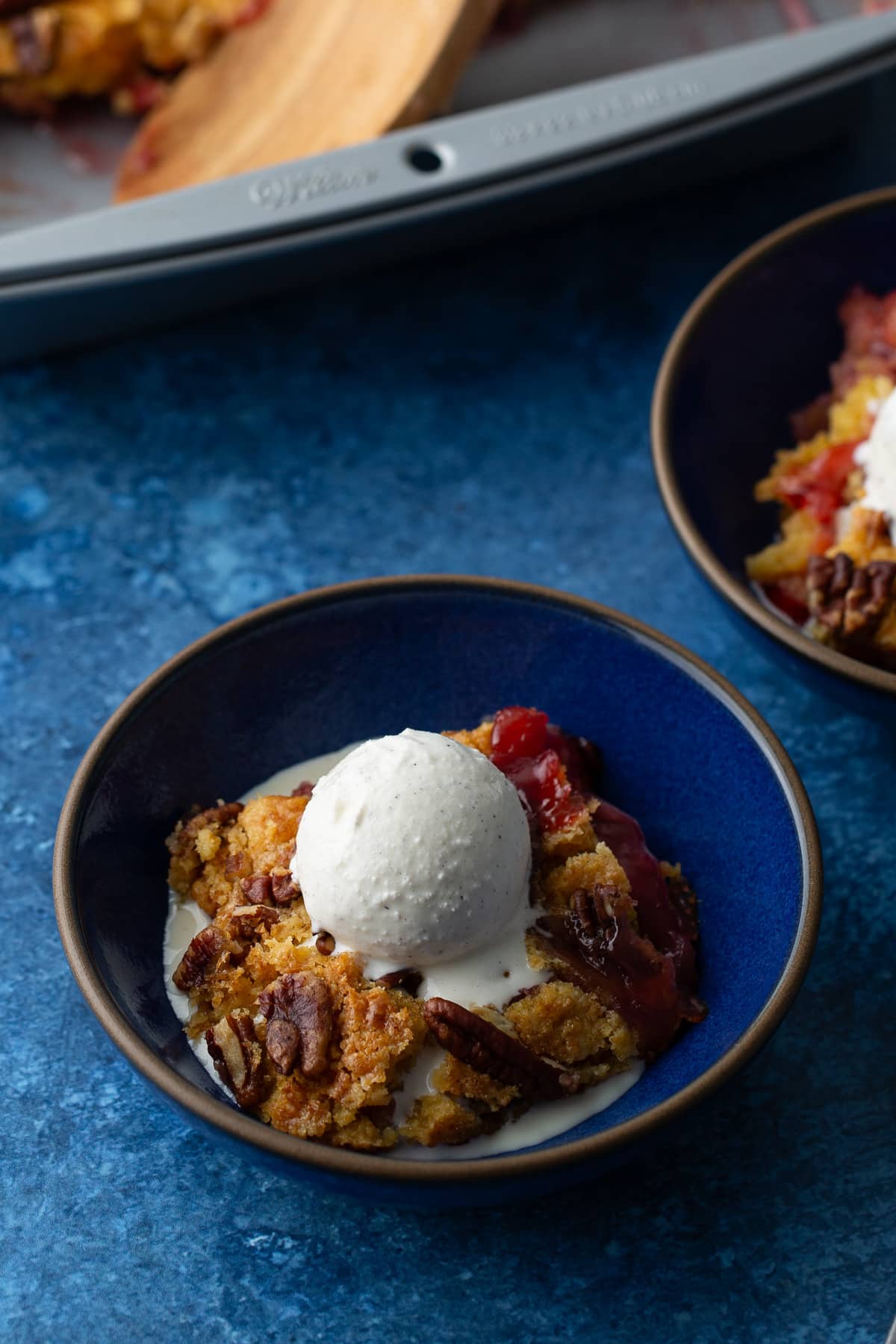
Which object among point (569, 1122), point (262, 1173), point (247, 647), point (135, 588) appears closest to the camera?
point (569, 1122)

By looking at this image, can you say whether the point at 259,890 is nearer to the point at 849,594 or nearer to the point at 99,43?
the point at 849,594

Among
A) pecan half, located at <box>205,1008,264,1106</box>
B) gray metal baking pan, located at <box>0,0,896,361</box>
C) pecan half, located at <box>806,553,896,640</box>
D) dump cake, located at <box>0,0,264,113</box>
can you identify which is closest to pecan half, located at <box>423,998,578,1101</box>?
pecan half, located at <box>205,1008,264,1106</box>

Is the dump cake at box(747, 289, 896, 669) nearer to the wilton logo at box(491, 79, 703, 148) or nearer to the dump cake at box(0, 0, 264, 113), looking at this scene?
the wilton logo at box(491, 79, 703, 148)

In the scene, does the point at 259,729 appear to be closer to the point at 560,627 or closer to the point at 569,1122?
the point at 560,627

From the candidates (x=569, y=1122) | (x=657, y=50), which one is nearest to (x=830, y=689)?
(x=569, y=1122)

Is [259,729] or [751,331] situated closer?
[259,729]

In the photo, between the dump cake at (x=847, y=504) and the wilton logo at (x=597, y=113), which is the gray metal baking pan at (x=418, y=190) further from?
the dump cake at (x=847, y=504)

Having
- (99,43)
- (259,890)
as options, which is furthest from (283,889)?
(99,43)
